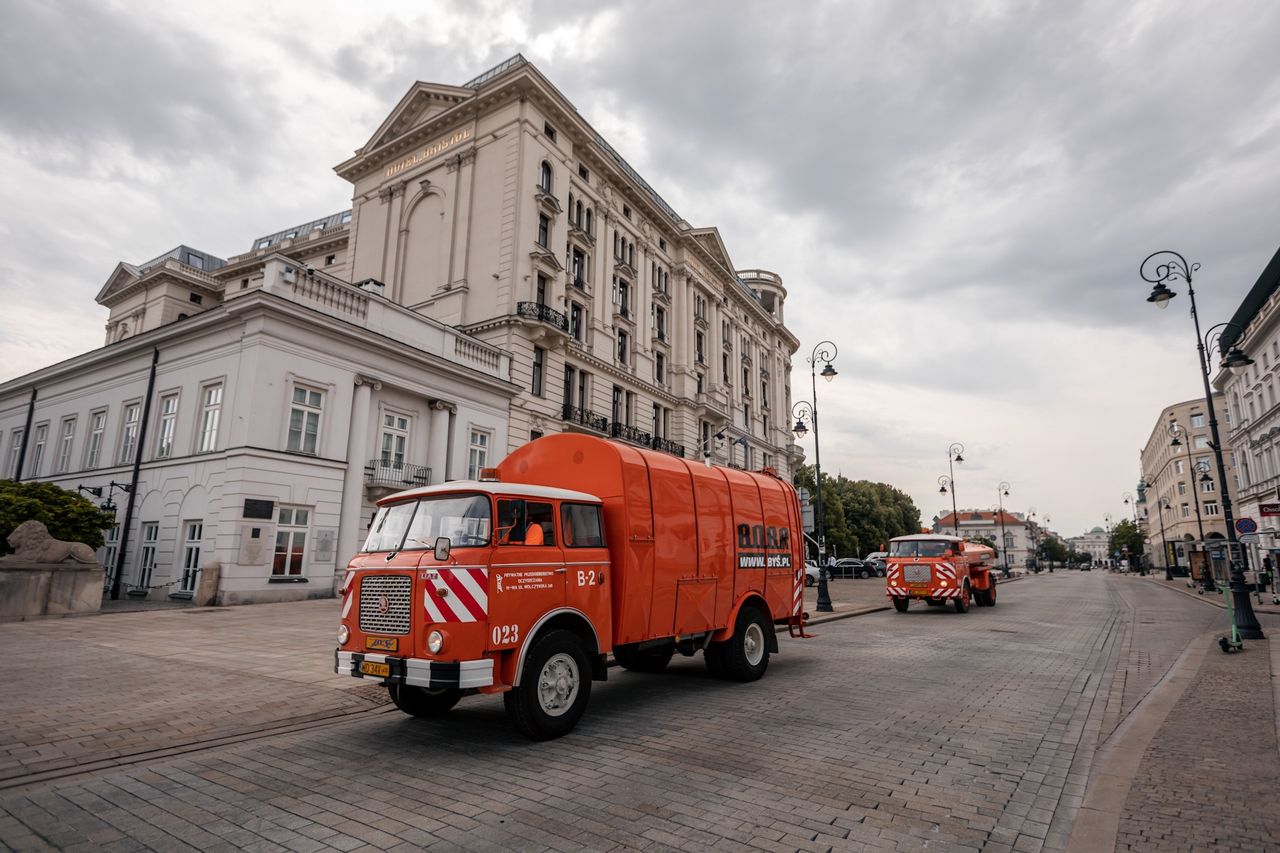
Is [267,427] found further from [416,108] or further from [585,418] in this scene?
[416,108]

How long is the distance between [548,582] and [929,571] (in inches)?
723

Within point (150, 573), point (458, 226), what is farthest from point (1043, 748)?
point (458, 226)

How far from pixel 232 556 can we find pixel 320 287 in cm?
930

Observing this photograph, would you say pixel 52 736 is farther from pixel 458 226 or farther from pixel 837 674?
pixel 458 226

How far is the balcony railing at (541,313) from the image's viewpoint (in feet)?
105

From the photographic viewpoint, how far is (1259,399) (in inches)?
1823

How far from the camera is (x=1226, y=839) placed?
4.20 meters

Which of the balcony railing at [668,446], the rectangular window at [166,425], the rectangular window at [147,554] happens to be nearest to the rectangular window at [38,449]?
the rectangular window at [166,425]

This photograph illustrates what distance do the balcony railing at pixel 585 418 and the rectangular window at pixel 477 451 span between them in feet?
20.1

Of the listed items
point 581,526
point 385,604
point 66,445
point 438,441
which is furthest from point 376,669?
point 66,445

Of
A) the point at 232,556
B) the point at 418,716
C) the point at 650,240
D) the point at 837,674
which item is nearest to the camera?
the point at 418,716

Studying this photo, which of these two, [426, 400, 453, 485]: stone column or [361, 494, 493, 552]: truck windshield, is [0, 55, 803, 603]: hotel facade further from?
[361, 494, 493, 552]: truck windshield

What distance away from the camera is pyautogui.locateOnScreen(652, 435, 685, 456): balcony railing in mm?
43188

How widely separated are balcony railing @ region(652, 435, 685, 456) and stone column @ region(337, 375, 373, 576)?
2195cm
